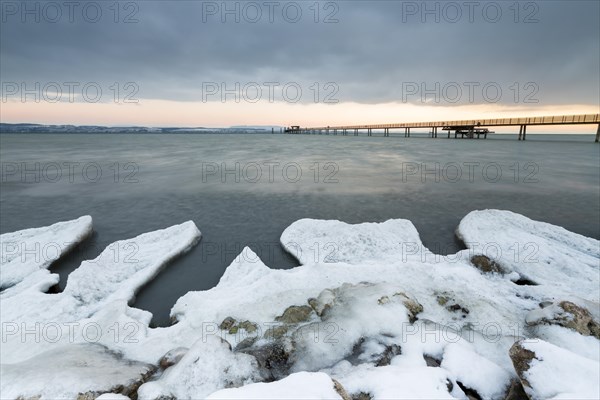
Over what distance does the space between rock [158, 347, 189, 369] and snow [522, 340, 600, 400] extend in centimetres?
488

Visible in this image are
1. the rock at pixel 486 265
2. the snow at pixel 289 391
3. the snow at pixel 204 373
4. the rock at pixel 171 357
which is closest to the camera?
the snow at pixel 289 391

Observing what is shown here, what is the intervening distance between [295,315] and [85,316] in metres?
4.45

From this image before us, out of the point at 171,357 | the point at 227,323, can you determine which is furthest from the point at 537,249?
the point at 171,357

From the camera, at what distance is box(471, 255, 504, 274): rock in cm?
819

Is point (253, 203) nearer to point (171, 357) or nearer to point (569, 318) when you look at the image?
point (171, 357)

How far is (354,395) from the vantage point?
3.89m

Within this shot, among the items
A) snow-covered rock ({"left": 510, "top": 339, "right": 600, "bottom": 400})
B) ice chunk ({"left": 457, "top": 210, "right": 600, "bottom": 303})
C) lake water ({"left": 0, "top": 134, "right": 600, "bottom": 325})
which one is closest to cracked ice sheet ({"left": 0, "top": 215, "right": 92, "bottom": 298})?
lake water ({"left": 0, "top": 134, "right": 600, "bottom": 325})

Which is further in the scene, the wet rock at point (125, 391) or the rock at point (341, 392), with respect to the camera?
the wet rock at point (125, 391)

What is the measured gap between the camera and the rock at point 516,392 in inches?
158

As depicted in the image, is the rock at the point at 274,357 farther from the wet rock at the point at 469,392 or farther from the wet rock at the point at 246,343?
the wet rock at the point at 469,392

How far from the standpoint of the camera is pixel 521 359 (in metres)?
4.12

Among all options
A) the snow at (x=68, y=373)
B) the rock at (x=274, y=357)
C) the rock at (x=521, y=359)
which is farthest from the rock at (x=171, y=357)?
the rock at (x=521, y=359)

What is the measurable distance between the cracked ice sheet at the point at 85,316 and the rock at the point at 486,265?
766cm

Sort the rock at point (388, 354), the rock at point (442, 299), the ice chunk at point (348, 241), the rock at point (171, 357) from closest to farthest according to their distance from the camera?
the rock at point (388, 354) → the rock at point (171, 357) → the rock at point (442, 299) → the ice chunk at point (348, 241)
